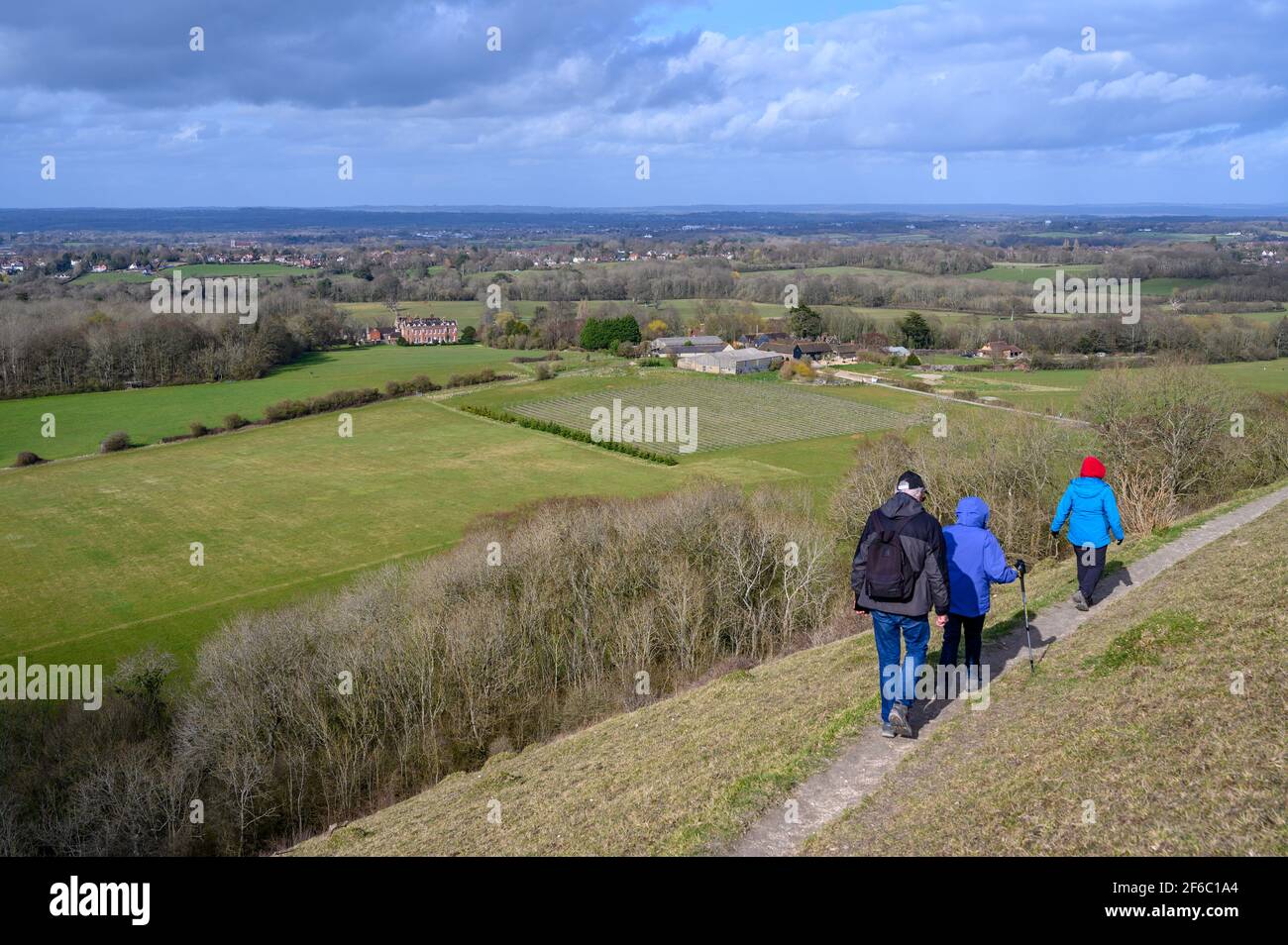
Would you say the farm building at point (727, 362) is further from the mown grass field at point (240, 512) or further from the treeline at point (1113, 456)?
the treeline at point (1113, 456)

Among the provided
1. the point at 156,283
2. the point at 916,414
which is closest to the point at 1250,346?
the point at 916,414

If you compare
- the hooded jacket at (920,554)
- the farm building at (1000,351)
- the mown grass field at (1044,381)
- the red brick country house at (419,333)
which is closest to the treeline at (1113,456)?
the mown grass field at (1044,381)

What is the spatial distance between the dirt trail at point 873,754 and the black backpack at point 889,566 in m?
2.03

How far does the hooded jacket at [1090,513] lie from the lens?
13383 millimetres

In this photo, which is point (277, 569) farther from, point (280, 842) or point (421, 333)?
point (421, 333)

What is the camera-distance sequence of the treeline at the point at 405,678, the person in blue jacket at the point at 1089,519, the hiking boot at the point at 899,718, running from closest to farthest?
the hiking boot at the point at 899,718 → the person in blue jacket at the point at 1089,519 → the treeline at the point at 405,678

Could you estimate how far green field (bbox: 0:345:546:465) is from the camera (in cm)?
7044

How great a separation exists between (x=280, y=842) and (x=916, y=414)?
192 ft

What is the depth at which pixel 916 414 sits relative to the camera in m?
69.8

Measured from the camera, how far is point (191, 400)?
278 ft

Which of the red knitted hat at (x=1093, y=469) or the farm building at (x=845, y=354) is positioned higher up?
the farm building at (x=845, y=354)

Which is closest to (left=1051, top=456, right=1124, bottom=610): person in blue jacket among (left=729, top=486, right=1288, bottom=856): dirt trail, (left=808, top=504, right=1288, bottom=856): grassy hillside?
(left=729, top=486, right=1288, bottom=856): dirt trail

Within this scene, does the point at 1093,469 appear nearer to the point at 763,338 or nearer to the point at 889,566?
the point at 889,566

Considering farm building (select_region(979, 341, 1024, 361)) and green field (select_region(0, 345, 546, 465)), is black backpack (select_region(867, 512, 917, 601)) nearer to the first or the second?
green field (select_region(0, 345, 546, 465))
